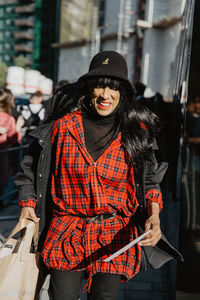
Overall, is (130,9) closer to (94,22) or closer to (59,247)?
(94,22)

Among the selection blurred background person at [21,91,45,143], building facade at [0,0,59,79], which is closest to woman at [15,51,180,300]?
blurred background person at [21,91,45,143]

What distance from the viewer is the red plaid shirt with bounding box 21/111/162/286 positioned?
245 cm

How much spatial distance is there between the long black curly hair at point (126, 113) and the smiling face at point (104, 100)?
0.09ft

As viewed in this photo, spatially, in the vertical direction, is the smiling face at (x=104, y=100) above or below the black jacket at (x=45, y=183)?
above

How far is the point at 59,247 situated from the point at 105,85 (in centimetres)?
90

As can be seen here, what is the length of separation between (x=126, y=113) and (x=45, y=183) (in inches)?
23.9

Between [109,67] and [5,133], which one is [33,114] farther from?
[109,67]

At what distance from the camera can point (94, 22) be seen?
160ft

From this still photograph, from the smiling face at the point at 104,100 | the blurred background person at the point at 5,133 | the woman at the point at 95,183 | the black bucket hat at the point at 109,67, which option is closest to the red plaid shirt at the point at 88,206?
the woman at the point at 95,183

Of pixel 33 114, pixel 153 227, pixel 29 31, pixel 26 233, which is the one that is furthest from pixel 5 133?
pixel 29 31

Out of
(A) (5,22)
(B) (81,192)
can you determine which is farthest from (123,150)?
(A) (5,22)

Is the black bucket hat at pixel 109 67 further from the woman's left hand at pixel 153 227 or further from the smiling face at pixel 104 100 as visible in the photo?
the woman's left hand at pixel 153 227

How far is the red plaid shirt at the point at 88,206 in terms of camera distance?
2449mm

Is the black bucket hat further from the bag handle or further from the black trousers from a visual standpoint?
the black trousers
